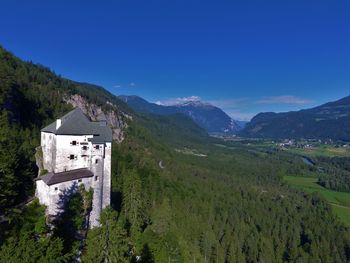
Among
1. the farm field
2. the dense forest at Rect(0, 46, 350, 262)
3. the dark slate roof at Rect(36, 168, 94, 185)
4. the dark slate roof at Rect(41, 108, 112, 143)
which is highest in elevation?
the dark slate roof at Rect(41, 108, 112, 143)

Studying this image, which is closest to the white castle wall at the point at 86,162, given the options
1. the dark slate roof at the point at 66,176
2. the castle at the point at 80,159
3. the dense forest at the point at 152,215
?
the castle at the point at 80,159

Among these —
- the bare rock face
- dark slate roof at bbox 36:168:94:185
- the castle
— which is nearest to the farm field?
the bare rock face

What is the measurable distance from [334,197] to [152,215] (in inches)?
5249

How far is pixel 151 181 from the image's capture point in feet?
315

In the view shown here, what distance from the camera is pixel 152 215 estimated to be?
67.4m

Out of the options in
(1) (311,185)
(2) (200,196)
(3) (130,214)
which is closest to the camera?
(3) (130,214)

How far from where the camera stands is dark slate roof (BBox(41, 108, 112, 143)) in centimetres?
4678

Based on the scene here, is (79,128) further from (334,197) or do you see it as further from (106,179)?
(334,197)

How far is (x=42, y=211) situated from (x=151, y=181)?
5650 cm

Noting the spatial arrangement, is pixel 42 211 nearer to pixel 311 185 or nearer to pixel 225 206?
pixel 225 206

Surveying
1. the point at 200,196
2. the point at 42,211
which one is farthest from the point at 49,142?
the point at 200,196

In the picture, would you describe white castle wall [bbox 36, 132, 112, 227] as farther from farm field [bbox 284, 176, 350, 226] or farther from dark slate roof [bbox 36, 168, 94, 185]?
farm field [bbox 284, 176, 350, 226]

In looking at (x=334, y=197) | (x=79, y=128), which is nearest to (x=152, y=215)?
(x=79, y=128)

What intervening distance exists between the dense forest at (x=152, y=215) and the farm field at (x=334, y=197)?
7.73 m
